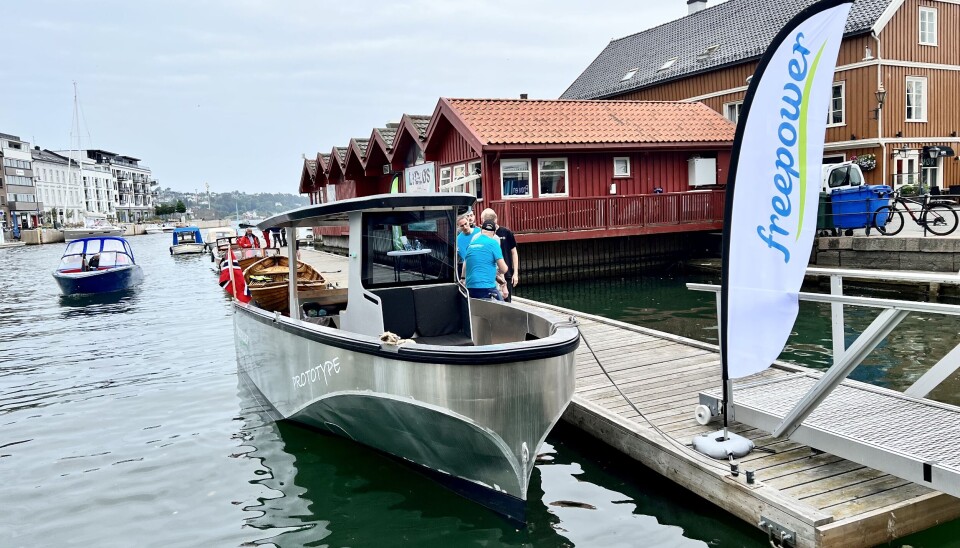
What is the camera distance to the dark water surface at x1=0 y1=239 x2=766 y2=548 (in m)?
5.66

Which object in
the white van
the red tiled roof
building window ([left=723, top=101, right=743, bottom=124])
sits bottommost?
the white van

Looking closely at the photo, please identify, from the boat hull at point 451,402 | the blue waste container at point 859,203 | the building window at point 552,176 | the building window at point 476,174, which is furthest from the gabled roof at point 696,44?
the boat hull at point 451,402

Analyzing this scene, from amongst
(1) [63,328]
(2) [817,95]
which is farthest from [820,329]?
(1) [63,328]

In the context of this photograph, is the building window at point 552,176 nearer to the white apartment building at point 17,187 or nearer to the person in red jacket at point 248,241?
the person in red jacket at point 248,241

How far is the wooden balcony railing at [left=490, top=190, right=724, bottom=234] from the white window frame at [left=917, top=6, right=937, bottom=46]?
10465mm

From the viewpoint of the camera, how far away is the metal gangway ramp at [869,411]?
454 cm

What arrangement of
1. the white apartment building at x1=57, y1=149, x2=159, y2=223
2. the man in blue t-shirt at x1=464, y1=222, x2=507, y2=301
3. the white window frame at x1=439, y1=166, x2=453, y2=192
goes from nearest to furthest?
the man in blue t-shirt at x1=464, y1=222, x2=507, y2=301 < the white window frame at x1=439, y1=166, x2=453, y2=192 < the white apartment building at x1=57, y1=149, x2=159, y2=223

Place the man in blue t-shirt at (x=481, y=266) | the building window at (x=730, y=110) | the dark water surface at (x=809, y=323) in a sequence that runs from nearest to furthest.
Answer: the man in blue t-shirt at (x=481, y=266)
the dark water surface at (x=809, y=323)
the building window at (x=730, y=110)

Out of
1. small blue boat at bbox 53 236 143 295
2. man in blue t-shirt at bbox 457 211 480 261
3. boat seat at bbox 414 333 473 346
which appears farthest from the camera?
small blue boat at bbox 53 236 143 295

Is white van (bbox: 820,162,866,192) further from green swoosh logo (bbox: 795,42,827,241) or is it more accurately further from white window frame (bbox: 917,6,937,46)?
green swoosh logo (bbox: 795,42,827,241)

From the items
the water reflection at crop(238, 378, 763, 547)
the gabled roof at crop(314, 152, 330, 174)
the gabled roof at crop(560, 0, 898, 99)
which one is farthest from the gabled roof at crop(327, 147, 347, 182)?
the water reflection at crop(238, 378, 763, 547)

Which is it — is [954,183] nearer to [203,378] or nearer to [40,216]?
[203,378]

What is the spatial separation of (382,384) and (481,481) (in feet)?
3.67

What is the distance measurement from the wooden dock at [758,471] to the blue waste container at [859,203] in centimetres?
1233
